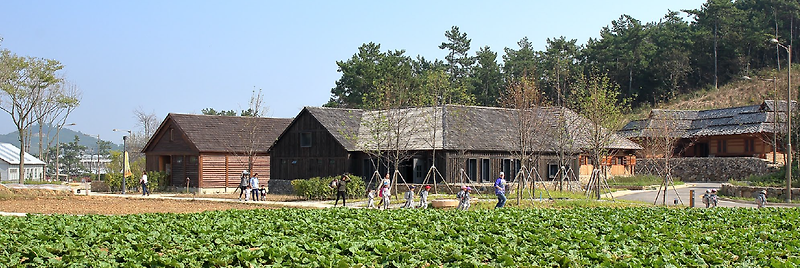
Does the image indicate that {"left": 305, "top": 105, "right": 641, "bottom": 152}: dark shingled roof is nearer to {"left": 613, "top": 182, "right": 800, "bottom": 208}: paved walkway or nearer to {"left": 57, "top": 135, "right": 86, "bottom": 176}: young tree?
{"left": 613, "top": 182, "right": 800, "bottom": 208}: paved walkway

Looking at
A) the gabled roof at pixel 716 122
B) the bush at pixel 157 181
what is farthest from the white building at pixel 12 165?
the gabled roof at pixel 716 122

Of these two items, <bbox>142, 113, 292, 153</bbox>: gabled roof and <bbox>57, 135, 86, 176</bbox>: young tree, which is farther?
<bbox>57, 135, 86, 176</bbox>: young tree

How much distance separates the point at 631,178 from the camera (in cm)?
5031

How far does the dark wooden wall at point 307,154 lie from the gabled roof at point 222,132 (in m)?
1.94

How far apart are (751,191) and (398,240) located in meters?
27.7

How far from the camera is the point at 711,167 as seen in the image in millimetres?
55000

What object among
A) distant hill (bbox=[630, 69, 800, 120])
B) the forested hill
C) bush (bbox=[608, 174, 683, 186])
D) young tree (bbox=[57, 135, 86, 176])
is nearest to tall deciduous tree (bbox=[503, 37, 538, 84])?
the forested hill

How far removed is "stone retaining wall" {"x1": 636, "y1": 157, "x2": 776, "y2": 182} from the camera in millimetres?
51969

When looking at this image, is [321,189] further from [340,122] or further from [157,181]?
[157,181]

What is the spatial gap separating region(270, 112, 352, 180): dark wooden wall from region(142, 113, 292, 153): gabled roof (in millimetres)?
1943

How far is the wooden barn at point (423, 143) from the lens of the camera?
40.2m

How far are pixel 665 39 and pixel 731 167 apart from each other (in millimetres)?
37544

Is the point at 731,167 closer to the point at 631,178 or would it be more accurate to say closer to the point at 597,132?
the point at 631,178

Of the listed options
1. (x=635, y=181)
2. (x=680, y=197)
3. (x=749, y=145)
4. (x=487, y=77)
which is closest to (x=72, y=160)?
(x=487, y=77)
